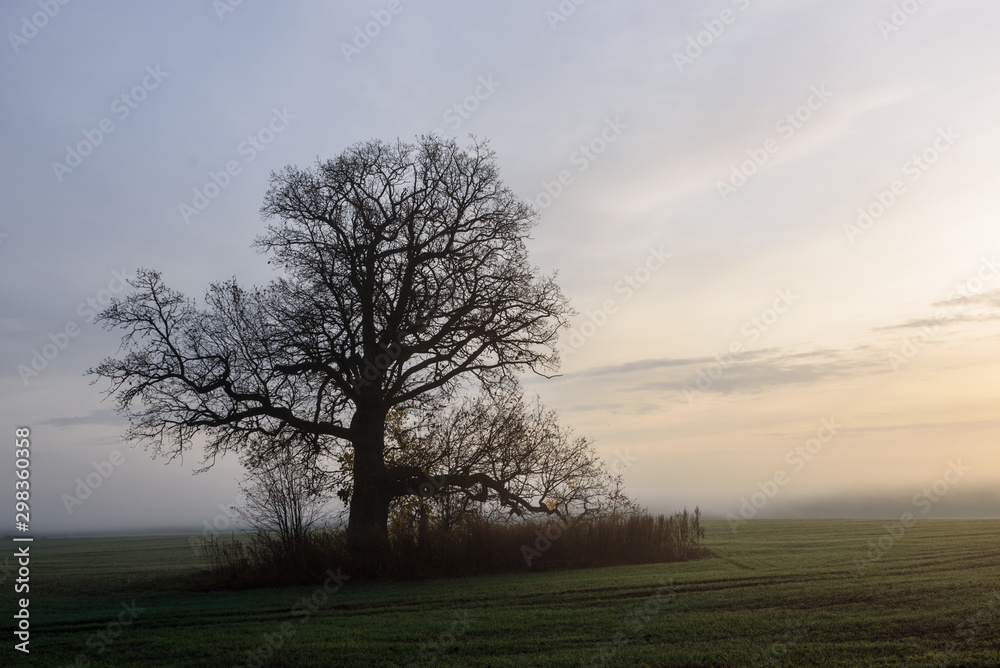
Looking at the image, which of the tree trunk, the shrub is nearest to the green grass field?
the shrub

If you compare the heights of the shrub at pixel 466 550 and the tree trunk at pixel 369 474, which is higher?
the tree trunk at pixel 369 474

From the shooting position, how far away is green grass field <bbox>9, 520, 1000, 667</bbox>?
29.9 feet

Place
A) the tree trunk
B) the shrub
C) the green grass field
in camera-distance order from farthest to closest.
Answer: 1. the tree trunk
2. the shrub
3. the green grass field

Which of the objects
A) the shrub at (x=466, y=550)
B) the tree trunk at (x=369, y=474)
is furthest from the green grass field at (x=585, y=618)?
the tree trunk at (x=369, y=474)

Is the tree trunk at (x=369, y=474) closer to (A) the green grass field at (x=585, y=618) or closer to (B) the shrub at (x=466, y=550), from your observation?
(B) the shrub at (x=466, y=550)

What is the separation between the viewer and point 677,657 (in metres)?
8.92

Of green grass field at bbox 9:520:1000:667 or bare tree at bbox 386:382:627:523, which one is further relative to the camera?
bare tree at bbox 386:382:627:523

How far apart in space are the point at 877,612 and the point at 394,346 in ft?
52.1

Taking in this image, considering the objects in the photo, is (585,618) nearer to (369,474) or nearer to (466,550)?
(466,550)

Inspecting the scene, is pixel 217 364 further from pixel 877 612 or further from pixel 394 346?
pixel 877 612

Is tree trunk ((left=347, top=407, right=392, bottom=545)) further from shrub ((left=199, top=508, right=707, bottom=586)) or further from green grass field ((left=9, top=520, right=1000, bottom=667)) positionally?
green grass field ((left=9, top=520, right=1000, bottom=667))

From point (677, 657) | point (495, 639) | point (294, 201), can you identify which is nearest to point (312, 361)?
point (294, 201)

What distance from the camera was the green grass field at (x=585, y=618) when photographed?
29.9 ft

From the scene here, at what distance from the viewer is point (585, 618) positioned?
38.7 ft
